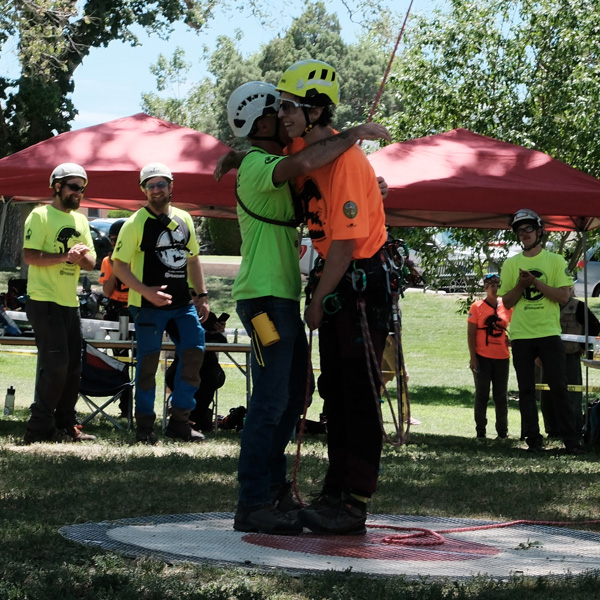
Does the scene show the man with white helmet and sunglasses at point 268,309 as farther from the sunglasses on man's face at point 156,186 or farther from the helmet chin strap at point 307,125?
the sunglasses on man's face at point 156,186

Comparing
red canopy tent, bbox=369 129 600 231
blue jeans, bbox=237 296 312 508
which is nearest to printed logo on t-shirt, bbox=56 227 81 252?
red canopy tent, bbox=369 129 600 231

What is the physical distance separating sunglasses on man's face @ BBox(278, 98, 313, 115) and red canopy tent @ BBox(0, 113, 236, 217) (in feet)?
14.1

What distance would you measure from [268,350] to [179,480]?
179 cm

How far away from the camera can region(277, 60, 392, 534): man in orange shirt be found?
4.81 meters

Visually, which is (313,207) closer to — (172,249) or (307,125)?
(307,125)

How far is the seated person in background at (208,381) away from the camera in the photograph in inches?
398

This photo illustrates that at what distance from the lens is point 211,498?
233 inches

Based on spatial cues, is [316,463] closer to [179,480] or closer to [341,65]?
[179,480]

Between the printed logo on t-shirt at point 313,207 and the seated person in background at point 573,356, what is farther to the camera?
the seated person in background at point 573,356

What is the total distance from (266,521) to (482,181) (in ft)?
17.7

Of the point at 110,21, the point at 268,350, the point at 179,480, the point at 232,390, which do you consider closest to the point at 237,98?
the point at 268,350

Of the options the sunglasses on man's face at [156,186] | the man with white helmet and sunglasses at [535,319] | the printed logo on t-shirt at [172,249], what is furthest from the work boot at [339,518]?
the man with white helmet and sunglasses at [535,319]

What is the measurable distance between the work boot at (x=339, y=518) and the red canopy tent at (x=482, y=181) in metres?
4.86

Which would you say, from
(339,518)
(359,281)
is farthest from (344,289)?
(339,518)
